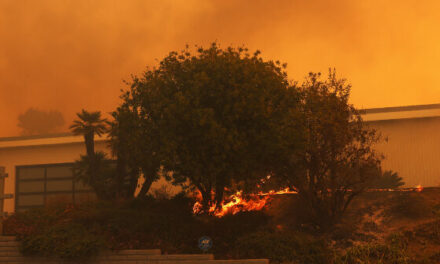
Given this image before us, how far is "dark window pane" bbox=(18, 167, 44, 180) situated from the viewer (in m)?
37.2

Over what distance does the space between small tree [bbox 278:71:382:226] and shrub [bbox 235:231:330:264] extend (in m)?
2.40

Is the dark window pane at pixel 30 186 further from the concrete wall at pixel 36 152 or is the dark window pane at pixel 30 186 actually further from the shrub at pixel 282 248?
the shrub at pixel 282 248

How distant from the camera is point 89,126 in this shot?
30.5 m

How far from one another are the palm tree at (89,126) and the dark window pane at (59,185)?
6.86m

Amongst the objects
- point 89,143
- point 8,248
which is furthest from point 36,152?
point 8,248

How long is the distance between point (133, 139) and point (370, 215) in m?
9.85

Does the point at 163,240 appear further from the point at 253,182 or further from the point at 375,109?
the point at 375,109

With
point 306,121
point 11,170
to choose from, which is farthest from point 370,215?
point 11,170

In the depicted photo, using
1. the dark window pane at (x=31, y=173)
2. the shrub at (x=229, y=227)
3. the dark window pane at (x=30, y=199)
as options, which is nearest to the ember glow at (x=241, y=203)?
the shrub at (x=229, y=227)

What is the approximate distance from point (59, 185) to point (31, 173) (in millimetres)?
2533

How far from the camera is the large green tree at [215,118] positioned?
18562 mm

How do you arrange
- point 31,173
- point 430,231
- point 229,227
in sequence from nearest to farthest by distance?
point 430,231
point 229,227
point 31,173

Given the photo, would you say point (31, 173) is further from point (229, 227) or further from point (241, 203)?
point (229, 227)

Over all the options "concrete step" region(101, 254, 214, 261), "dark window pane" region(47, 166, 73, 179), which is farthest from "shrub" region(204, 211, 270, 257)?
"dark window pane" region(47, 166, 73, 179)
